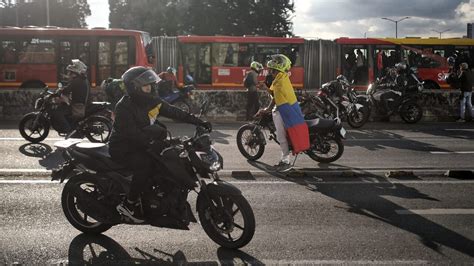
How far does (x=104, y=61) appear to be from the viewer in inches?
938

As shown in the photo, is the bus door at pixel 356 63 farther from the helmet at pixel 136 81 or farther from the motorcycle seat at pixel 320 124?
the helmet at pixel 136 81

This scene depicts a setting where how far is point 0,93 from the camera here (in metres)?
18.2

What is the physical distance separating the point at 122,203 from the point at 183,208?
661 mm

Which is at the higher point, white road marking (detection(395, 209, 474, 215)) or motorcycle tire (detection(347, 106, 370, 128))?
motorcycle tire (detection(347, 106, 370, 128))

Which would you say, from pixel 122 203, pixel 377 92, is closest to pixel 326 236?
pixel 122 203

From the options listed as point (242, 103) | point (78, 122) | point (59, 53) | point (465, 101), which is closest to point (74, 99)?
point (78, 122)

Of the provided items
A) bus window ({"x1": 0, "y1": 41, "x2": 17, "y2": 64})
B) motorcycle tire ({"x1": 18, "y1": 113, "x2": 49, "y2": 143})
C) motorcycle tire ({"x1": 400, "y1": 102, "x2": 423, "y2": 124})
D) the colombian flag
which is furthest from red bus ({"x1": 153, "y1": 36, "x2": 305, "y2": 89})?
the colombian flag

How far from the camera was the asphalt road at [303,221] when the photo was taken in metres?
5.31

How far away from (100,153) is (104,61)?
18.8m

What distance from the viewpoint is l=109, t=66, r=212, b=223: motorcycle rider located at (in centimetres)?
539

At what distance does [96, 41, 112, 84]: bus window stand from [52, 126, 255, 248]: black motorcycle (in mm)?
18457

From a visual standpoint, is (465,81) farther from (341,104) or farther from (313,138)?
(313,138)

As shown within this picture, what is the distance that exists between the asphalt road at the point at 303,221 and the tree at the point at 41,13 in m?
62.2

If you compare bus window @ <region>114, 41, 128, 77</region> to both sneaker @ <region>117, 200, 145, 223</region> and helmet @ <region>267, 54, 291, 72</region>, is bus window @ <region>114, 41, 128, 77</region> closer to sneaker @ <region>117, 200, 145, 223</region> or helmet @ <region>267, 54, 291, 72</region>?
helmet @ <region>267, 54, 291, 72</region>
